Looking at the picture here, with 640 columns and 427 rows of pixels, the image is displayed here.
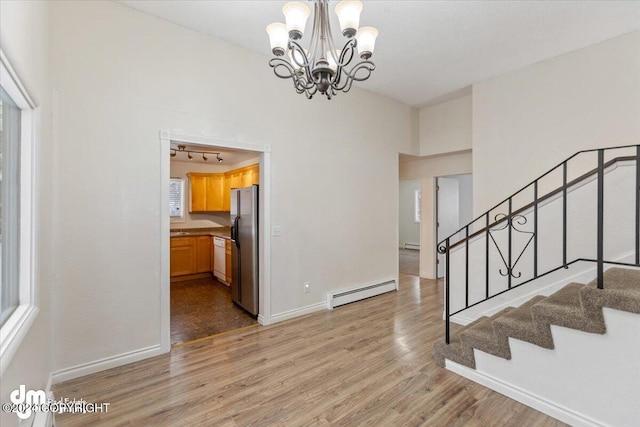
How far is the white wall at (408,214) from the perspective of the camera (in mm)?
10352

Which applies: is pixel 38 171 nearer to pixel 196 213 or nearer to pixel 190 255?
pixel 190 255

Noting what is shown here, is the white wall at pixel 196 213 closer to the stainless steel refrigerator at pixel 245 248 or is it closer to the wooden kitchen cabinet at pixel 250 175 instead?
the wooden kitchen cabinet at pixel 250 175

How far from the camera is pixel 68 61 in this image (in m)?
2.54

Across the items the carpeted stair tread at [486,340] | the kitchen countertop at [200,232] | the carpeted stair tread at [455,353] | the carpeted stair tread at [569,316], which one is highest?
the kitchen countertop at [200,232]

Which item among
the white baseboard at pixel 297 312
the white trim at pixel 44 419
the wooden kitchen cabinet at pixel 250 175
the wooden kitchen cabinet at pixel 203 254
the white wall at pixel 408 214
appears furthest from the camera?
the white wall at pixel 408 214

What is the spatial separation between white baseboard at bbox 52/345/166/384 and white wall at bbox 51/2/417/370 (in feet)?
0.17

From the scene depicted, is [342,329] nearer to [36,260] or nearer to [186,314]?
[186,314]

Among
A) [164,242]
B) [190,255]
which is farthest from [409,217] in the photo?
[164,242]

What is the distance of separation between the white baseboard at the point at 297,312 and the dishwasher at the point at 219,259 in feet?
7.26

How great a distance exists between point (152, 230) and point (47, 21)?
74.4 inches

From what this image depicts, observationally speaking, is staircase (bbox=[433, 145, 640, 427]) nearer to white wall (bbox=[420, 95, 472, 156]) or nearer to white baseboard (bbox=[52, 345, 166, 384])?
white wall (bbox=[420, 95, 472, 156])

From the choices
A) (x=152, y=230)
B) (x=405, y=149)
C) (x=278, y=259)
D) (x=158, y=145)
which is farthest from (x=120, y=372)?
(x=405, y=149)

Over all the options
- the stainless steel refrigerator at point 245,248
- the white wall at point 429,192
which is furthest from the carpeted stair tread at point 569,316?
the white wall at point 429,192

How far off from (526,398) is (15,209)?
3735mm
